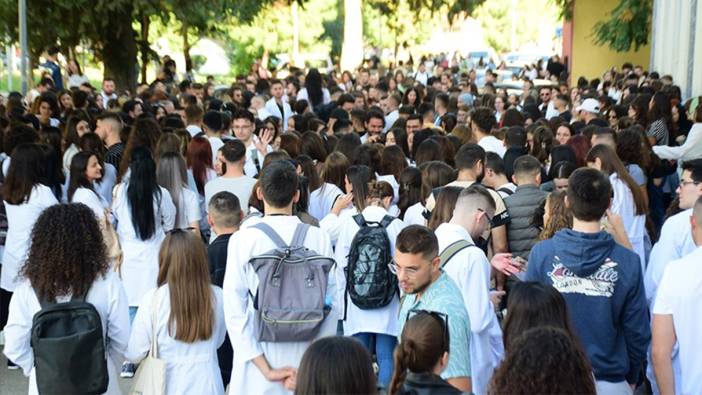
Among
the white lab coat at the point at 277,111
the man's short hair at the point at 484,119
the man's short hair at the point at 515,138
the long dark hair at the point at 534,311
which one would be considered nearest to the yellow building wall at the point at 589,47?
the white lab coat at the point at 277,111

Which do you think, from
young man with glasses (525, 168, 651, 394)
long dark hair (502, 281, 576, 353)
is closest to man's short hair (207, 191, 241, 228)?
young man with glasses (525, 168, 651, 394)

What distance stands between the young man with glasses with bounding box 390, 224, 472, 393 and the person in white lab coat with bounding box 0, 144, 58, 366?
409 centimetres

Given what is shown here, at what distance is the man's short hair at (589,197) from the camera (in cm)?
564

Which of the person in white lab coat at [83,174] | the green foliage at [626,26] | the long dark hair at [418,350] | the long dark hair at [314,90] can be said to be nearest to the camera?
the long dark hair at [418,350]

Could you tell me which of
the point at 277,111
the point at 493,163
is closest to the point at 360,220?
the point at 493,163

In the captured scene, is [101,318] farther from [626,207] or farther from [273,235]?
[626,207]

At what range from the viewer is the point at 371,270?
6.94m

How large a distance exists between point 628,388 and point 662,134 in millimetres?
7969

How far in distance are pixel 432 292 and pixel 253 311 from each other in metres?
1.00

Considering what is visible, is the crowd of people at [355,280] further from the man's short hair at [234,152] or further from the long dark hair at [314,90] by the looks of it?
the long dark hair at [314,90]

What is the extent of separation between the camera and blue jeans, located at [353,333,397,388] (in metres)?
7.18

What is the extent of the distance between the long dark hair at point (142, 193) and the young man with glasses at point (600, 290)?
11.4ft

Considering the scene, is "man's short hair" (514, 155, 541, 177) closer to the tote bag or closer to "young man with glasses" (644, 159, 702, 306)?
"young man with glasses" (644, 159, 702, 306)

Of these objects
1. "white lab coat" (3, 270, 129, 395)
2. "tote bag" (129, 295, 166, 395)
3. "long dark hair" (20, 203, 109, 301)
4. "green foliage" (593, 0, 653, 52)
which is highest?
"green foliage" (593, 0, 653, 52)
